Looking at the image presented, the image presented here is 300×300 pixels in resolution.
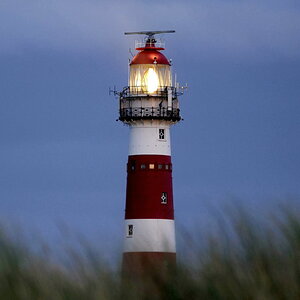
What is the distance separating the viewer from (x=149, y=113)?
33156 millimetres

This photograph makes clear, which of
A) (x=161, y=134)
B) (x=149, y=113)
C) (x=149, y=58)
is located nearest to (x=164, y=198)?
(x=161, y=134)

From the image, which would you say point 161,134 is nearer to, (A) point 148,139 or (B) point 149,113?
(A) point 148,139

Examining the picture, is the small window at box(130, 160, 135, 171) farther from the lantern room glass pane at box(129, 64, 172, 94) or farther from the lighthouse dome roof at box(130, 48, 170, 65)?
the lighthouse dome roof at box(130, 48, 170, 65)

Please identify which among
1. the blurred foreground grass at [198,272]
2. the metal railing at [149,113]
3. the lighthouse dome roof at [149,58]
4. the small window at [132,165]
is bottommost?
the blurred foreground grass at [198,272]

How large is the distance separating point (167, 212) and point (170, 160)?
142 centimetres

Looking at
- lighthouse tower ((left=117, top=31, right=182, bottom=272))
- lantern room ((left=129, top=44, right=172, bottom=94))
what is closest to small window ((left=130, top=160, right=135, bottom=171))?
lighthouse tower ((left=117, top=31, right=182, bottom=272))

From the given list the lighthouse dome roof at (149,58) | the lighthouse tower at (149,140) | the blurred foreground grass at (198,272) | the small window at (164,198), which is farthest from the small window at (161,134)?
the blurred foreground grass at (198,272)

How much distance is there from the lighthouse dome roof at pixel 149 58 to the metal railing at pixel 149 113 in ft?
3.78

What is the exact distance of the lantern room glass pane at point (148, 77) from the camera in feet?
109

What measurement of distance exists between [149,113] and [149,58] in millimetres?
1378

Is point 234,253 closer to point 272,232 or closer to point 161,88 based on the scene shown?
point 272,232

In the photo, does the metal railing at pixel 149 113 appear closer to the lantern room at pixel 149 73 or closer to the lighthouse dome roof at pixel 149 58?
the lantern room at pixel 149 73

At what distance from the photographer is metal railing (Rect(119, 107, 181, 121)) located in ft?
109

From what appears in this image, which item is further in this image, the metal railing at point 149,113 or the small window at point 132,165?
the metal railing at point 149,113
